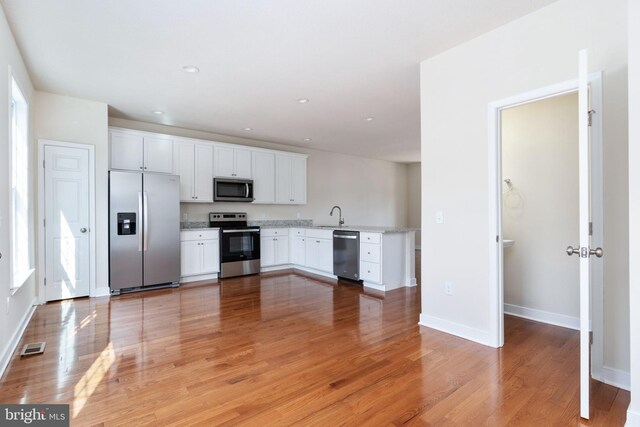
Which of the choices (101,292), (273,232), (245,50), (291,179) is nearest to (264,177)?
(291,179)

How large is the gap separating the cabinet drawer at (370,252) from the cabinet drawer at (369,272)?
7 centimetres

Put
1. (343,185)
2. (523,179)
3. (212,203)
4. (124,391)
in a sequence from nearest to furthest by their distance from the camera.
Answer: (124,391) → (523,179) → (212,203) → (343,185)

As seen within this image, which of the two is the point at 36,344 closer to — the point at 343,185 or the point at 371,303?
the point at 371,303

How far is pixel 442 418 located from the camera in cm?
173

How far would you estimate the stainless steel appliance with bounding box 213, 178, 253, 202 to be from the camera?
550cm

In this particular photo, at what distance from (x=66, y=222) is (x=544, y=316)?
559cm

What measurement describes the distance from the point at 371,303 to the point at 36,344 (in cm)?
324

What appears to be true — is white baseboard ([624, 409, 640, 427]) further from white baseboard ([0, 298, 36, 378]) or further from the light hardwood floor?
white baseboard ([0, 298, 36, 378])

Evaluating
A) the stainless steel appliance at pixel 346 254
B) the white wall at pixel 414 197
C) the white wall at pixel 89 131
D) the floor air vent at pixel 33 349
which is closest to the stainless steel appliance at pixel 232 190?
the white wall at pixel 89 131

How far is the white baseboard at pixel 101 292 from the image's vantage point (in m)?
4.23

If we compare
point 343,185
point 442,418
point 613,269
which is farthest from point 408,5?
point 343,185

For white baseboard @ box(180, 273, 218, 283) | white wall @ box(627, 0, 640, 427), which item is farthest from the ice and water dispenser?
white wall @ box(627, 0, 640, 427)

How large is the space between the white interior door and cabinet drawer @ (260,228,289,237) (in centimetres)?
263

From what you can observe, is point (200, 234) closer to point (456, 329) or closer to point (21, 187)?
point (21, 187)
